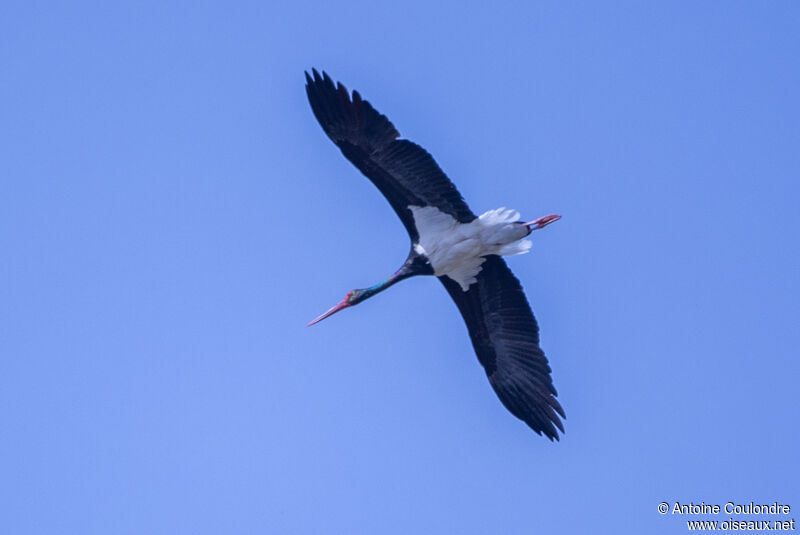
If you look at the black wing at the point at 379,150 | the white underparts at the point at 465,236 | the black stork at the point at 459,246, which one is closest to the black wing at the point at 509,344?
the black stork at the point at 459,246

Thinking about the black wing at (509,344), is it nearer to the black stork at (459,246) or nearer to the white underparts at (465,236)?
the black stork at (459,246)

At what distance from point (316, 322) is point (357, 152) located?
3.15 m

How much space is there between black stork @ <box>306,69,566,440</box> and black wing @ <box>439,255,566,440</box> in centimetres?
1

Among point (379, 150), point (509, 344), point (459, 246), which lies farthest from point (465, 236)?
point (509, 344)

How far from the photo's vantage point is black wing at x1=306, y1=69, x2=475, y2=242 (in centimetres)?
1545

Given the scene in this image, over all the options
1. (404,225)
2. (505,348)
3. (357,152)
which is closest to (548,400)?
(505,348)

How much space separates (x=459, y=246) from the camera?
53.4 feet

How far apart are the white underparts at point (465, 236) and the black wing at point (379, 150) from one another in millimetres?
238

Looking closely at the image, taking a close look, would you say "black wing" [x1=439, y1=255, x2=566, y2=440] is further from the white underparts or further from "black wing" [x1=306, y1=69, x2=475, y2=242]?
"black wing" [x1=306, y1=69, x2=475, y2=242]

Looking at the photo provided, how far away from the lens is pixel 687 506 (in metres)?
16.1

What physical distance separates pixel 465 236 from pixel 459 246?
6.6 inches

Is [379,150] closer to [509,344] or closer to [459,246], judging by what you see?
[459,246]

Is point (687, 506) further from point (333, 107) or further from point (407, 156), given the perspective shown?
point (333, 107)

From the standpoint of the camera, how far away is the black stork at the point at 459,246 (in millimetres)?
15547
